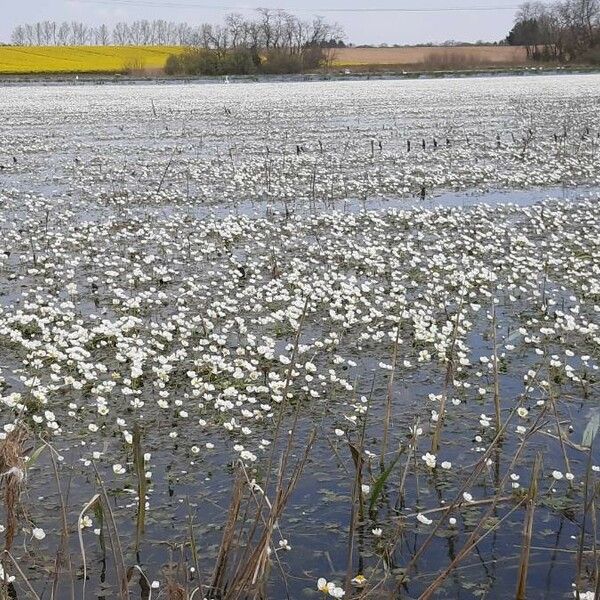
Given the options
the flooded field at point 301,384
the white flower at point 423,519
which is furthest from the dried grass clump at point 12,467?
the white flower at point 423,519

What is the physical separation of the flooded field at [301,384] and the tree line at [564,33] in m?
86.7

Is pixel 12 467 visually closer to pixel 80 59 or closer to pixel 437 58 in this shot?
pixel 437 58

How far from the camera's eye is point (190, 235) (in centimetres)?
1420

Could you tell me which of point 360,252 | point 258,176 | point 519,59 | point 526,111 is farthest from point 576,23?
point 360,252

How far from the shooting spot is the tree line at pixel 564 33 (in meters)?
105

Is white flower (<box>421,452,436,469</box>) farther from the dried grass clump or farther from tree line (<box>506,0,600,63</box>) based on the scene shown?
tree line (<box>506,0,600,63</box>)

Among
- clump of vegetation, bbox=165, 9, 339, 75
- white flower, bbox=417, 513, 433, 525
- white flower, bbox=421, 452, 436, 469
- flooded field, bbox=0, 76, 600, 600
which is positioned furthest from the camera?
clump of vegetation, bbox=165, 9, 339, 75

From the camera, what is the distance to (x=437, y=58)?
98.0 metres

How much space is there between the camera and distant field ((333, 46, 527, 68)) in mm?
96619

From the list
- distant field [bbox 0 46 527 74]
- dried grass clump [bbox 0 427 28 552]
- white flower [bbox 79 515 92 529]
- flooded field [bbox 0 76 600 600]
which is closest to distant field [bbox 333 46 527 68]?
distant field [bbox 0 46 527 74]

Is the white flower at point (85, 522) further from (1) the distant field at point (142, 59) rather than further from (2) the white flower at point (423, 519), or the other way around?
(1) the distant field at point (142, 59)

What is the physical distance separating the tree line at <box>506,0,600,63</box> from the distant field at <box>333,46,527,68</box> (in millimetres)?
2554

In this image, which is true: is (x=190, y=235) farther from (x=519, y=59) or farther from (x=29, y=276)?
(x=519, y=59)

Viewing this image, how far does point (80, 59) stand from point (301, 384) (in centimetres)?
11571
